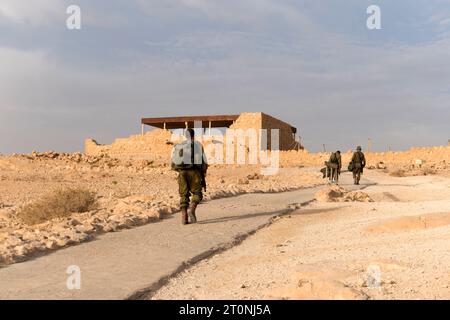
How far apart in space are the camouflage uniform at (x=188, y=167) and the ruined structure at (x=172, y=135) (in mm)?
35742

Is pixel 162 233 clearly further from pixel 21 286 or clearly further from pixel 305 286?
pixel 305 286

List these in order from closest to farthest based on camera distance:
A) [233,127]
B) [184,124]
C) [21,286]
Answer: [21,286] < [233,127] < [184,124]

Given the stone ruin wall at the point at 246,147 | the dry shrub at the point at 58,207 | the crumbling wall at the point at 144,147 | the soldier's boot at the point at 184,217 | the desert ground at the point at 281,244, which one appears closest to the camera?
the desert ground at the point at 281,244

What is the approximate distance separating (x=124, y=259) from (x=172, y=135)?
4162cm

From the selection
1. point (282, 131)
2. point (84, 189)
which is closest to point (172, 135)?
point (282, 131)

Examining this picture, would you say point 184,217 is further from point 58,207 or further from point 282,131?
point 282,131

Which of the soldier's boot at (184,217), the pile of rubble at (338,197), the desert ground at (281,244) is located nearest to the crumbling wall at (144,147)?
the desert ground at (281,244)

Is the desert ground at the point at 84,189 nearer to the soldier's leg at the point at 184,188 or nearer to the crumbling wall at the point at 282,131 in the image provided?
the soldier's leg at the point at 184,188

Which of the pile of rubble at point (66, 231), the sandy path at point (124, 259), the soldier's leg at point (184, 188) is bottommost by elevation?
the sandy path at point (124, 259)

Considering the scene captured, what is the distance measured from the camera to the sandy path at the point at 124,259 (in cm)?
486

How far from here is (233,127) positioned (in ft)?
152
